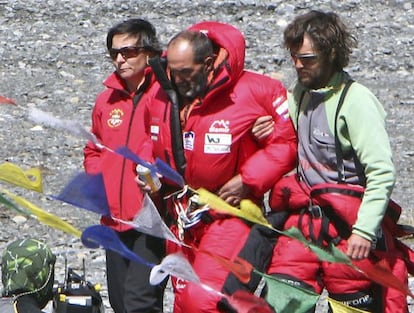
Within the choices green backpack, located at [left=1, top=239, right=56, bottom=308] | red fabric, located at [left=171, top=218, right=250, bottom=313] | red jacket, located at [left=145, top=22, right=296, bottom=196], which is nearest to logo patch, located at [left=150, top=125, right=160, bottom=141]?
red jacket, located at [left=145, top=22, right=296, bottom=196]

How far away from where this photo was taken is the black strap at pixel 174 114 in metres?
6.48

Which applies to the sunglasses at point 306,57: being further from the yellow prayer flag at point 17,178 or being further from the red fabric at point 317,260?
the yellow prayer flag at point 17,178

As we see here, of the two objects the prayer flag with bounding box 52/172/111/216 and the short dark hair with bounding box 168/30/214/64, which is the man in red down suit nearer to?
the prayer flag with bounding box 52/172/111/216

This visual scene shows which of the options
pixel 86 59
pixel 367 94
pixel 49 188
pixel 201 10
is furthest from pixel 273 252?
pixel 201 10

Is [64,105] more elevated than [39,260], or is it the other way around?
[39,260]

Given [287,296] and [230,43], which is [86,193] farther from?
[287,296]

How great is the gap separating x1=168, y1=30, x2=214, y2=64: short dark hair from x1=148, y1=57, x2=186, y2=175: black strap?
0.17 meters

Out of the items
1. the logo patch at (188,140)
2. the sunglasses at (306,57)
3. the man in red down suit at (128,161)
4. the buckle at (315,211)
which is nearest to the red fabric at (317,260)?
the buckle at (315,211)

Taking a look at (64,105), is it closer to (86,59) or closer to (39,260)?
(86,59)

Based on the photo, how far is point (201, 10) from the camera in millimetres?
17172

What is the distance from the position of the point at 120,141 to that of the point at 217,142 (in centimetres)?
94

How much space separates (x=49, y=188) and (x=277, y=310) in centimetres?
548

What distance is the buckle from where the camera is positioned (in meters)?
6.23

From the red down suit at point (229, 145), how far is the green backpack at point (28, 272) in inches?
25.9
